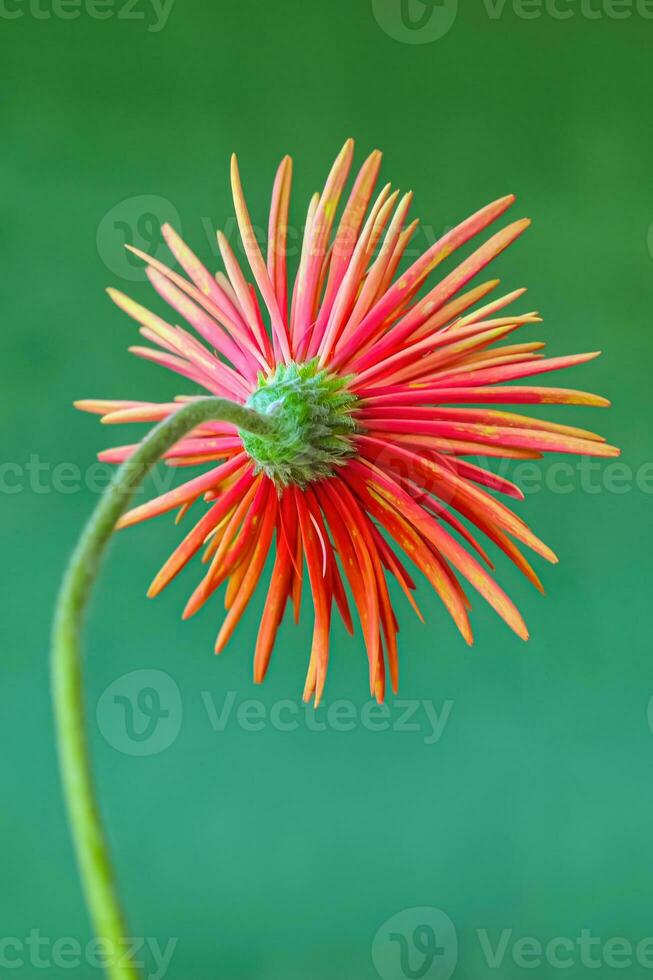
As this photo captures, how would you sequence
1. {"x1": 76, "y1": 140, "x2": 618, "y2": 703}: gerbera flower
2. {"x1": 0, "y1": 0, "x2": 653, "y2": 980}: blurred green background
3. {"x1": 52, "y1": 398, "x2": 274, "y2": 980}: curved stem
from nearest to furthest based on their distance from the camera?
{"x1": 52, "y1": 398, "x2": 274, "y2": 980}: curved stem, {"x1": 76, "y1": 140, "x2": 618, "y2": 703}: gerbera flower, {"x1": 0, "y1": 0, "x2": 653, "y2": 980}: blurred green background

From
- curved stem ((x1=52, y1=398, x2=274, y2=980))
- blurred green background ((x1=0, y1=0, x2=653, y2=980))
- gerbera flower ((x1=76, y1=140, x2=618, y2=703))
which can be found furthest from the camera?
blurred green background ((x1=0, y1=0, x2=653, y2=980))

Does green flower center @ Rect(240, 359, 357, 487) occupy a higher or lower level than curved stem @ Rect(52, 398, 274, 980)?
higher

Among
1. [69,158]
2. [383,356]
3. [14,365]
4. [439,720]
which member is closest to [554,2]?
[69,158]

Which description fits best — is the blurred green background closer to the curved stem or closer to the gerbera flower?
the gerbera flower

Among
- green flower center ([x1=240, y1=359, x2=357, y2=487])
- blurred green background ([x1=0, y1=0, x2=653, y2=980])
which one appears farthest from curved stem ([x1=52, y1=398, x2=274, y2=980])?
blurred green background ([x1=0, y1=0, x2=653, y2=980])

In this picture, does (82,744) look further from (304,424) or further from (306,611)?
(306,611)

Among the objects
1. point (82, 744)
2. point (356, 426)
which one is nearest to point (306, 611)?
point (356, 426)

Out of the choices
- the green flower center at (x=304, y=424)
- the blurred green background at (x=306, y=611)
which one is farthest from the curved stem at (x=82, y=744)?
the blurred green background at (x=306, y=611)

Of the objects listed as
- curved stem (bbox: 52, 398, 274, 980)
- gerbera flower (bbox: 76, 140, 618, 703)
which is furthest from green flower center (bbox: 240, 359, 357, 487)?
curved stem (bbox: 52, 398, 274, 980)

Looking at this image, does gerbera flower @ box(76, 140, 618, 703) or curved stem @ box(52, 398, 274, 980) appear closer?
curved stem @ box(52, 398, 274, 980)
